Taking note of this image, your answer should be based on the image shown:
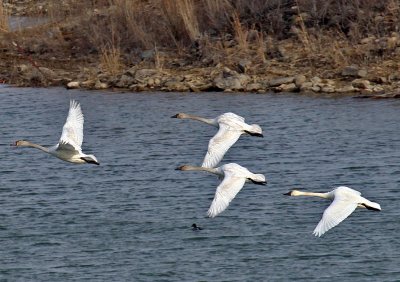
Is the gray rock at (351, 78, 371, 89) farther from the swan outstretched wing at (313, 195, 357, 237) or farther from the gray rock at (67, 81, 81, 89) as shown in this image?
the swan outstretched wing at (313, 195, 357, 237)

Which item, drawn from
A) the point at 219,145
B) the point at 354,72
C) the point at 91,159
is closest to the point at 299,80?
the point at 354,72

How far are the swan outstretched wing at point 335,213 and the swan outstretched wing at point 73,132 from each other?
3.64 meters

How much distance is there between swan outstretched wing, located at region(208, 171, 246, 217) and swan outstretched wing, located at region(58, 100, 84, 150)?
2.20 meters

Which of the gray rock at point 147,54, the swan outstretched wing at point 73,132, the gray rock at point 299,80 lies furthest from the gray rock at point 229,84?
the swan outstretched wing at point 73,132

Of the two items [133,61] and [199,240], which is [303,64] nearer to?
[133,61]

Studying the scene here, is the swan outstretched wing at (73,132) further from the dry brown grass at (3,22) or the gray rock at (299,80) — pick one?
the dry brown grass at (3,22)

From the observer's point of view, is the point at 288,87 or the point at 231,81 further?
the point at 231,81

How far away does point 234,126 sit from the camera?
1730 cm

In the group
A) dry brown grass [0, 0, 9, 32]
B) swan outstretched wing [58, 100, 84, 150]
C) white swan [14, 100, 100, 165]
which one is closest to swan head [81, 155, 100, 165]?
white swan [14, 100, 100, 165]

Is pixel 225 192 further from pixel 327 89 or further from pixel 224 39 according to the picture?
pixel 224 39

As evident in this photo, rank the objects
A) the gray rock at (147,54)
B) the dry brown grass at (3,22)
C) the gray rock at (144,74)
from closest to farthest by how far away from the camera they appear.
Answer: the gray rock at (144,74) < the gray rock at (147,54) < the dry brown grass at (3,22)

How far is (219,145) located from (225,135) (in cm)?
25

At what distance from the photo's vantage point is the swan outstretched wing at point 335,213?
1437 cm

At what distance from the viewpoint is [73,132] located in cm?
1781
